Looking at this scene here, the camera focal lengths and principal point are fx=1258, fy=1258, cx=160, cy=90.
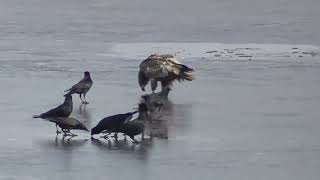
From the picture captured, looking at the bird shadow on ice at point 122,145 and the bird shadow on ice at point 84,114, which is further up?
the bird shadow on ice at point 84,114

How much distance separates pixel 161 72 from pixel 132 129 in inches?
158

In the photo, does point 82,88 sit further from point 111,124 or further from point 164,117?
point 111,124

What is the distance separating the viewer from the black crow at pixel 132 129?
13.2 m

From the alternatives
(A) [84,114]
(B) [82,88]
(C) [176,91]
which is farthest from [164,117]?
(C) [176,91]

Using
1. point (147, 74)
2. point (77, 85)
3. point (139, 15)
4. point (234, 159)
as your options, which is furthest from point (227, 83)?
point (139, 15)

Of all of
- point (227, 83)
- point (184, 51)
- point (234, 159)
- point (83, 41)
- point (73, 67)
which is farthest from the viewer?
point (83, 41)

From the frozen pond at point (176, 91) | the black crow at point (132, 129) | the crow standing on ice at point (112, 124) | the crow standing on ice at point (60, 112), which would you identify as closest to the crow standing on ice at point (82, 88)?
the frozen pond at point (176, 91)

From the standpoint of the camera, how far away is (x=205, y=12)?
3097cm

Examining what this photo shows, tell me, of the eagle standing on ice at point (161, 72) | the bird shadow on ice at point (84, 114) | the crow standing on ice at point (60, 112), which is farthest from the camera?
the eagle standing on ice at point (161, 72)

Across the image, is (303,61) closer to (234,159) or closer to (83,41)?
A: (83,41)

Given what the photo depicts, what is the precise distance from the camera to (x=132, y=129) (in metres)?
13.2

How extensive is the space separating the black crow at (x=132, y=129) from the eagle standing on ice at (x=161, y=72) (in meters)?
3.82

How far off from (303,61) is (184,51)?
229 centimetres

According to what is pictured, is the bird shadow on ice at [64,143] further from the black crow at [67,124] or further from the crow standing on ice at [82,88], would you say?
the crow standing on ice at [82,88]
